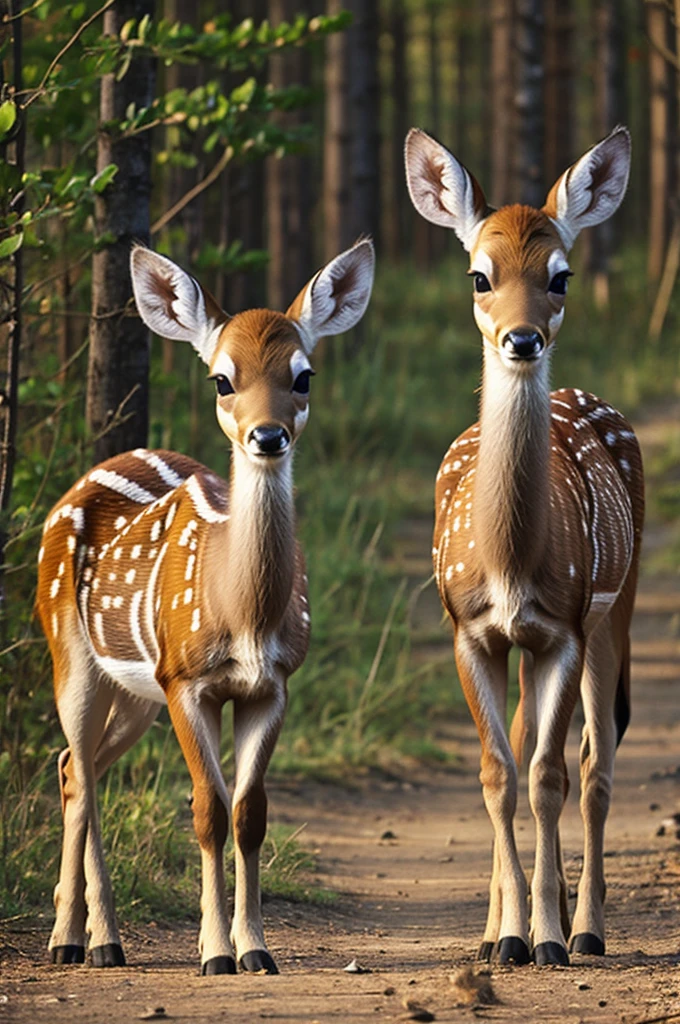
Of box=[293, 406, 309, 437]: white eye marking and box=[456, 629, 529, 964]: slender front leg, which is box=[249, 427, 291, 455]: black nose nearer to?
box=[293, 406, 309, 437]: white eye marking

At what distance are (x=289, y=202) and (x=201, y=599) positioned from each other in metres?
15.2

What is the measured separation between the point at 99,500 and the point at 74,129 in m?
2.91

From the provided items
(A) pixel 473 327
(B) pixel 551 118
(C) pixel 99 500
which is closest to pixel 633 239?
(B) pixel 551 118

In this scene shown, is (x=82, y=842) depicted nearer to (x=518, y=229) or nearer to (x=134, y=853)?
(x=134, y=853)

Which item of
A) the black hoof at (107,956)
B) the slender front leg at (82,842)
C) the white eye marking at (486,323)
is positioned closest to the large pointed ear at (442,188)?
the white eye marking at (486,323)

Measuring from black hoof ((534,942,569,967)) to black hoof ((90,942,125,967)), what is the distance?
4.76ft

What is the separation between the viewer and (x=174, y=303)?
6305mm

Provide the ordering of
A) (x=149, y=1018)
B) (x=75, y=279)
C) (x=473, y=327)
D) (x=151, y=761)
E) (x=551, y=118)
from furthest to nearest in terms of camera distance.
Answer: (x=551, y=118)
(x=473, y=327)
(x=75, y=279)
(x=151, y=761)
(x=149, y=1018)

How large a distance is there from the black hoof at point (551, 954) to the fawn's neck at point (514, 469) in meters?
1.27

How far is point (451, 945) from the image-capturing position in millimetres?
6516

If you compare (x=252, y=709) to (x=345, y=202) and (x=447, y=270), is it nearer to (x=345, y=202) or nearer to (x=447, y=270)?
(x=345, y=202)

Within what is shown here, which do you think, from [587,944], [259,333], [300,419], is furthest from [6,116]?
[587,944]

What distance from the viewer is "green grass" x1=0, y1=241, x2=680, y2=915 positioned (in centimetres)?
731

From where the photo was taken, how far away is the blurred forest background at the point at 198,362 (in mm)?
7242
